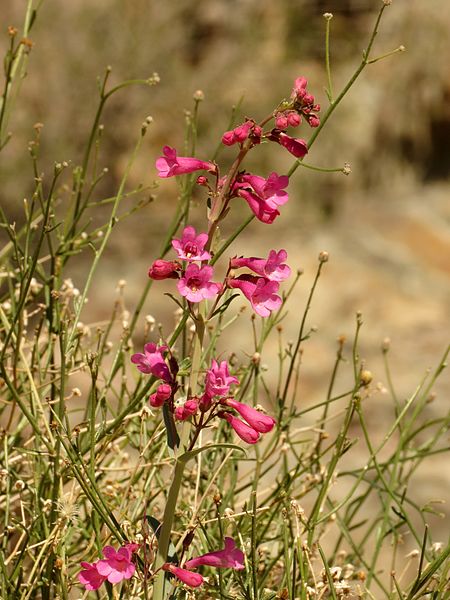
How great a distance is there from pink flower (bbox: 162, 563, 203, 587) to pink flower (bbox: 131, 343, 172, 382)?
20 centimetres

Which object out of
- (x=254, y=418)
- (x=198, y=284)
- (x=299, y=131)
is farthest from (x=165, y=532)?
(x=299, y=131)

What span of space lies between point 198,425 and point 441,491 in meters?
2.16

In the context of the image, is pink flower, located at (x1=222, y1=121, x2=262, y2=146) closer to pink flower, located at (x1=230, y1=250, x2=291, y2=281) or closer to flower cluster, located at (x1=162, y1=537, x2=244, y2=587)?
pink flower, located at (x1=230, y1=250, x2=291, y2=281)

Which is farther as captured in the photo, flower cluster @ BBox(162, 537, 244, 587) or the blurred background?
the blurred background

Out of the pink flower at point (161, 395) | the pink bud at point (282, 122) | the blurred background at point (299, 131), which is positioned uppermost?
the blurred background at point (299, 131)

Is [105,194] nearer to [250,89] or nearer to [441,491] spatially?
[250,89]

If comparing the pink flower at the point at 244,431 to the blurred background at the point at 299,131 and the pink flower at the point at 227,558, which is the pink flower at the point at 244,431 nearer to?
the pink flower at the point at 227,558

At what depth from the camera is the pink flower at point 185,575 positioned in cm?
103

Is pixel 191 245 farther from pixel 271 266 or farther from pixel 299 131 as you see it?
pixel 299 131

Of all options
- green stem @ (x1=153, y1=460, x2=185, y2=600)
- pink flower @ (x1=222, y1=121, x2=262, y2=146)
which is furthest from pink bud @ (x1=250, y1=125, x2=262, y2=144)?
green stem @ (x1=153, y1=460, x2=185, y2=600)

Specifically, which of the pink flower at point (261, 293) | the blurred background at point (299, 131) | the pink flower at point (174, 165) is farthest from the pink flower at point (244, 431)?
the blurred background at point (299, 131)

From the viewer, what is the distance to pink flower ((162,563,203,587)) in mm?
1027

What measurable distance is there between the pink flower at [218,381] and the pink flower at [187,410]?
0.08 feet

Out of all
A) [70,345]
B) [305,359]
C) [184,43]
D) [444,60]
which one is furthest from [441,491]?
[184,43]
